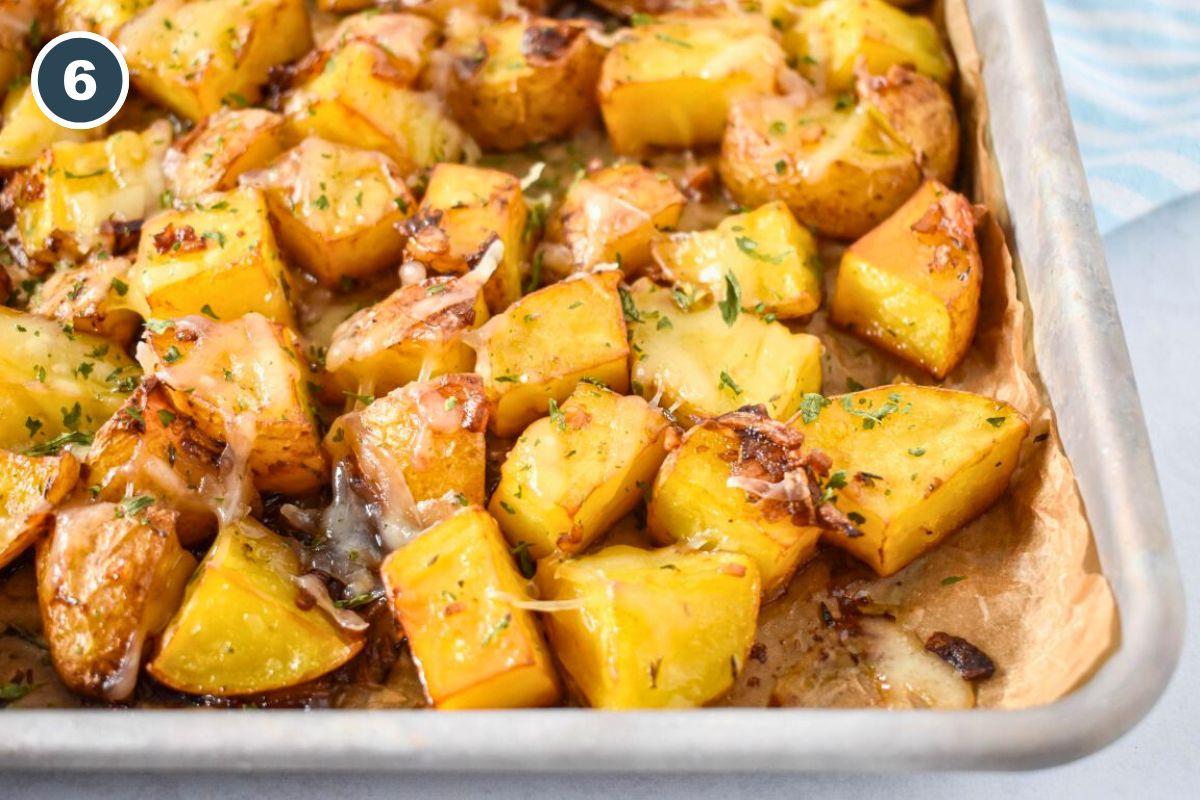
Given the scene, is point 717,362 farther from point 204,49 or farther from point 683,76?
point 204,49

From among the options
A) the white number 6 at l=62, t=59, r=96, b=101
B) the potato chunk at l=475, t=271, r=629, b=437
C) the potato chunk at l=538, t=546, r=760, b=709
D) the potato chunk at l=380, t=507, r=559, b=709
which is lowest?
the potato chunk at l=538, t=546, r=760, b=709

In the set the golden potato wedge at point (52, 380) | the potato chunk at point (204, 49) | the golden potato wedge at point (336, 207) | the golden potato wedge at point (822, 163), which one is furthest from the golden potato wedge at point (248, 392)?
the golden potato wedge at point (822, 163)

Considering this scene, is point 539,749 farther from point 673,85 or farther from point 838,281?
point 673,85

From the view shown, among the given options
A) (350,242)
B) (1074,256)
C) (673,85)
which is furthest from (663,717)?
(673,85)

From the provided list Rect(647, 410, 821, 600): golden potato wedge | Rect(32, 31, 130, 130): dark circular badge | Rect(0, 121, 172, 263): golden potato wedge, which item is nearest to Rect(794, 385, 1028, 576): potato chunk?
Rect(647, 410, 821, 600): golden potato wedge

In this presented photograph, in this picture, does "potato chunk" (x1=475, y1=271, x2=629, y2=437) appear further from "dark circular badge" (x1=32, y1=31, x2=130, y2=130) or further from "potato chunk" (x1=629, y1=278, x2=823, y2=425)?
"dark circular badge" (x1=32, y1=31, x2=130, y2=130)
